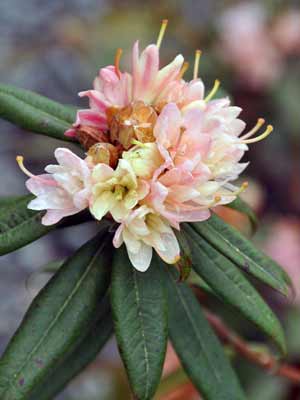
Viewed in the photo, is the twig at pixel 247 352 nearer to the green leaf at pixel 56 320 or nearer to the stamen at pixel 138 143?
the green leaf at pixel 56 320

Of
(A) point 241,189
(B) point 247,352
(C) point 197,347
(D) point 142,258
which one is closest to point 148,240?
(D) point 142,258

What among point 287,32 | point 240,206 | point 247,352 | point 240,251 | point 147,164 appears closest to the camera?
point 147,164

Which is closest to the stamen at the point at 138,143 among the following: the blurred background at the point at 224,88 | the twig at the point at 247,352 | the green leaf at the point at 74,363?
the green leaf at the point at 74,363

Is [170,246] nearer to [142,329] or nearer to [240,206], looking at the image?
[142,329]

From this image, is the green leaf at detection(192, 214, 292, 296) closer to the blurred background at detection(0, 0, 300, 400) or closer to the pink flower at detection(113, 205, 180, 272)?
the pink flower at detection(113, 205, 180, 272)

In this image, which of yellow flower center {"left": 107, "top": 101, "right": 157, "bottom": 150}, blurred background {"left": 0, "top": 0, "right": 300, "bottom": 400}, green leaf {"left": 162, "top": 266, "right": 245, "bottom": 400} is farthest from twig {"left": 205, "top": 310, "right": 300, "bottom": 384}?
blurred background {"left": 0, "top": 0, "right": 300, "bottom": 400}

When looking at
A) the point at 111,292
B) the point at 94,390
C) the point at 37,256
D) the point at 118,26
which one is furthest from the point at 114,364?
the point at 118,26
